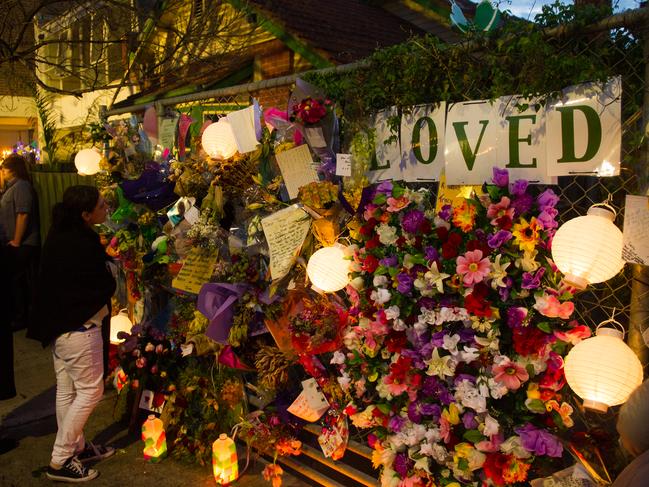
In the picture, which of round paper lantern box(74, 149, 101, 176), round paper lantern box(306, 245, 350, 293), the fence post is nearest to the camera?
the fence post

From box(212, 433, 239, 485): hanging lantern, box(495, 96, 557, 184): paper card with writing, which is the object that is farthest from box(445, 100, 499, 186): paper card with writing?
box(212, 433, 239, 485): hanging lantern

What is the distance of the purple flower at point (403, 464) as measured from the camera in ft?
8.16

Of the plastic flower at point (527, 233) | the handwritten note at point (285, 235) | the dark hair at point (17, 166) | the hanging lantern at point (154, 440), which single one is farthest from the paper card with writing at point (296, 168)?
the dark hair at point (17, 166)

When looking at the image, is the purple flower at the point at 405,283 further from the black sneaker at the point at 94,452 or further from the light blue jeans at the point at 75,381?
the black sneaker at the point at 94,452

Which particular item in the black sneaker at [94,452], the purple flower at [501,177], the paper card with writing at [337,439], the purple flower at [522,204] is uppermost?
the purple flower at [501,177]

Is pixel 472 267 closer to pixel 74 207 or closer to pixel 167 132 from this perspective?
pixel 74 207

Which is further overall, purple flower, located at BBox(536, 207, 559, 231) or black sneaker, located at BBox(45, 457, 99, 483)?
black sneaker, located at BBox(45, 457, 99, 483)

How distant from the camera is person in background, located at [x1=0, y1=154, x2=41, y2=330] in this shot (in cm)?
638

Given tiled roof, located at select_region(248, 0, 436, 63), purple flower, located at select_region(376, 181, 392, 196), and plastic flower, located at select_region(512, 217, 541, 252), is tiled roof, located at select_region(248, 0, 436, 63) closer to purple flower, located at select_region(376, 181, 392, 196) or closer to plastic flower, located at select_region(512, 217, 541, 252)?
purple flower, located at select_region(376, 181, 392, 196)

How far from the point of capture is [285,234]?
3.27 metres

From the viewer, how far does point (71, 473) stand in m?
3.70

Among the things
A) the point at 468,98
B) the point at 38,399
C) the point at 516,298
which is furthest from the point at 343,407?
the point at 38,399

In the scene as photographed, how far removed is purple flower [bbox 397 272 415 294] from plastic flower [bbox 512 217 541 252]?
49 centimetres

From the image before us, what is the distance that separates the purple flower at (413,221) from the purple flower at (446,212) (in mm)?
82
